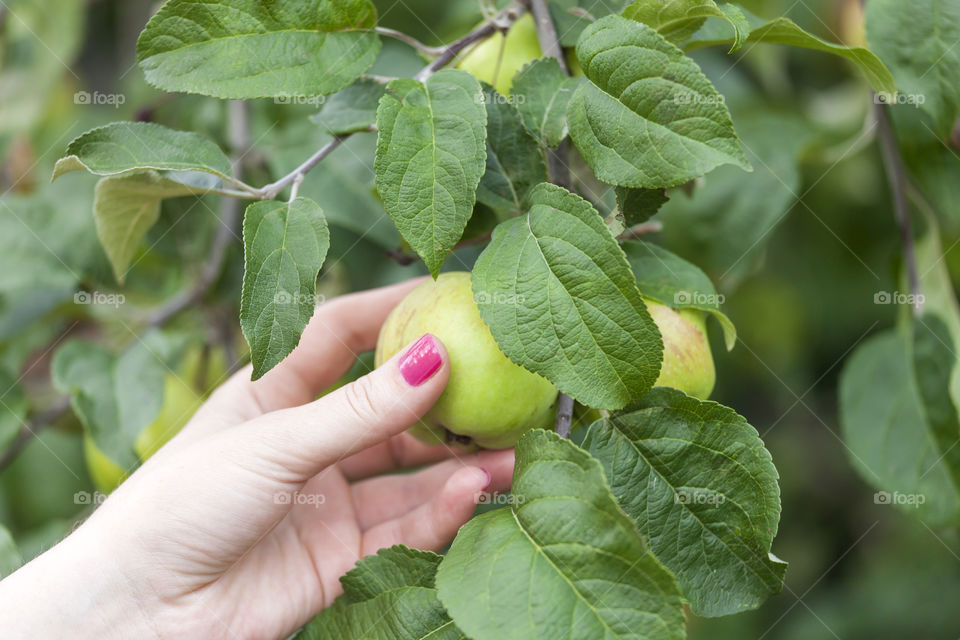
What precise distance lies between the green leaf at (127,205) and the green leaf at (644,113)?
0.41 m

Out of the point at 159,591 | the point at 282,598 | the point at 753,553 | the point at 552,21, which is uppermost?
the point at 552,21

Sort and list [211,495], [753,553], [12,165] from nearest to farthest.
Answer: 1. [753,553]
2. [211,495]
3. [12,165]

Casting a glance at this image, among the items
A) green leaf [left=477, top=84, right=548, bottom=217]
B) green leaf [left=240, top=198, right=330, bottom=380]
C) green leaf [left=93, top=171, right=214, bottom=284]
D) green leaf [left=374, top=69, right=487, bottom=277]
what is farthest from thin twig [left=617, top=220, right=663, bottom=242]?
green leaf [left=93, top=171, right=214, bottom=284]

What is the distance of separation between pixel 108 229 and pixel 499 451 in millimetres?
557

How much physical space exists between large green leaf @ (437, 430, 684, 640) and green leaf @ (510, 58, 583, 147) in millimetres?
305

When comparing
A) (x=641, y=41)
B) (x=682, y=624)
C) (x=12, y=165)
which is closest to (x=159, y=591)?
(x=682, y=624)

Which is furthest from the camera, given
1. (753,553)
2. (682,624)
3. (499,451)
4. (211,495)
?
(499,451)

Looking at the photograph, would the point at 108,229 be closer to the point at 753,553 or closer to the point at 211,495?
the point at 211,495

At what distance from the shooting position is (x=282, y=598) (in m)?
1.04

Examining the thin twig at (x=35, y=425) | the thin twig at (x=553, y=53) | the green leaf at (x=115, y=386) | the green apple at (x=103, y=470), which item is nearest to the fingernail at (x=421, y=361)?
the thin twig at (x=553, y=53)

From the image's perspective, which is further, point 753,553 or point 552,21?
point 552,21

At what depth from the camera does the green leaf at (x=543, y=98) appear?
30.7 inches

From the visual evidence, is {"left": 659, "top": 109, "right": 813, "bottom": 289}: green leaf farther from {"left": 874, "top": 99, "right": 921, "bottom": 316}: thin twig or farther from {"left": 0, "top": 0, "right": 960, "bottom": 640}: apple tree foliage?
{"left": 0, "top": 0, "right": 960, "bottom": 640}: apple tree foliage

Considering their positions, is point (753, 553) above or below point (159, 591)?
above
